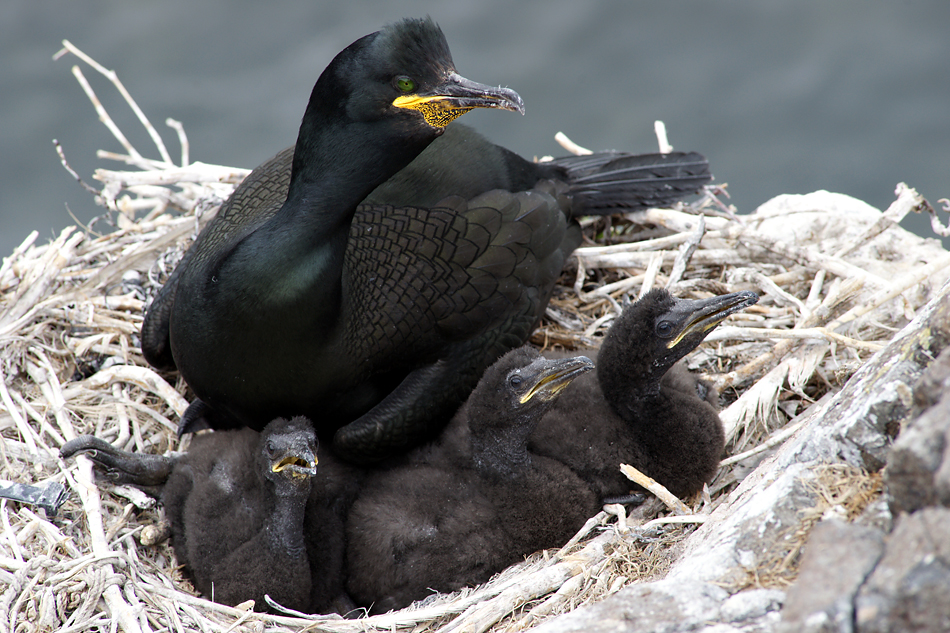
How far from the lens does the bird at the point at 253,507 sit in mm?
3002

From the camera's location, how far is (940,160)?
245 inches

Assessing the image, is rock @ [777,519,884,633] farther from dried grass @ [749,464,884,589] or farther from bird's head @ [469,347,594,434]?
bird's head @ [469,347,594,434]

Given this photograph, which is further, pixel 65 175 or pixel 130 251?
pixel 65 175

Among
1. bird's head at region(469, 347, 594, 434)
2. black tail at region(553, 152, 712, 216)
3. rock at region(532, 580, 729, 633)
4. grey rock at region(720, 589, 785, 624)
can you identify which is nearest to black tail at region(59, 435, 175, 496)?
bird's head at region(469, 347, 594, 434)

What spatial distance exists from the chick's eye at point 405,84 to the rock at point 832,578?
1.90m

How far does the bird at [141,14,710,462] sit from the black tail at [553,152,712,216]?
46 centimetres

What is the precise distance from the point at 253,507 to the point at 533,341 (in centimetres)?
171

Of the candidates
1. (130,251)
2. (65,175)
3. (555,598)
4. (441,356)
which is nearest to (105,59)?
(65,175)

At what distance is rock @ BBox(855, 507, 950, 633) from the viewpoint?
53.1 inches

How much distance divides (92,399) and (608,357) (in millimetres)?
2536

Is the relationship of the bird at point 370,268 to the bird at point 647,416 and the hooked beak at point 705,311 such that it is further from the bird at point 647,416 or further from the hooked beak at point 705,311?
the hooked beak at point 705,311

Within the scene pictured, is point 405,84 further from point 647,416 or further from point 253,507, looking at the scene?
point 253,507

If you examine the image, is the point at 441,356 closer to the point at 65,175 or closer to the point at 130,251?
the point at 130,251

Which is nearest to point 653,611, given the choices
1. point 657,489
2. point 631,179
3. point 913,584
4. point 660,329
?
point 913,584
